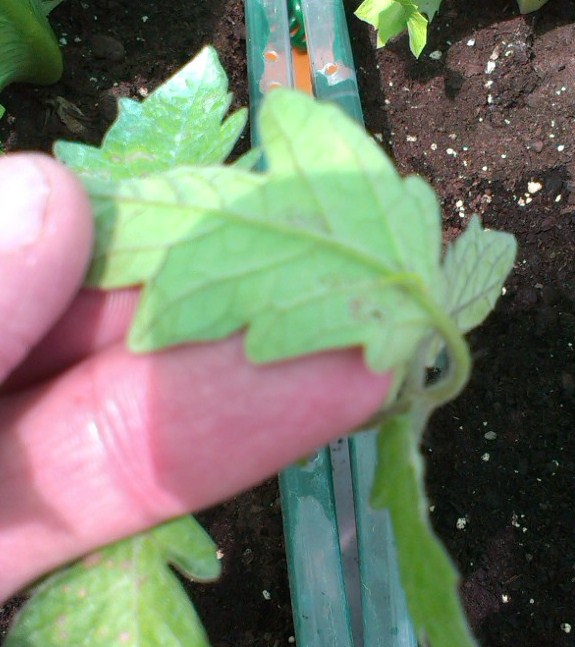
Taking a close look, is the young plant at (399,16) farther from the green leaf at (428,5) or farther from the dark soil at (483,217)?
the dark soil at (483,217)

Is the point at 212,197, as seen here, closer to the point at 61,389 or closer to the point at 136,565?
the point at 61,389

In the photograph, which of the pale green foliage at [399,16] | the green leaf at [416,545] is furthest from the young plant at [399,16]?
the green leaf at [416,545]

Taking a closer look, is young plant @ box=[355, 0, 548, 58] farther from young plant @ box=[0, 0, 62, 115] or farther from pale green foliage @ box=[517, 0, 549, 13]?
young plant @ box=[0, 0, 62, 115]

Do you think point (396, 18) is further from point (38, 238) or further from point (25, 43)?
point (38, 238)

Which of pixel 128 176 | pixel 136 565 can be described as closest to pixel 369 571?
pixel 136 565

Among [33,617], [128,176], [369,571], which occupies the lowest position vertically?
[369,571]

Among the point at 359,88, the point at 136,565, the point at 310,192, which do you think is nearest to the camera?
the point at 310,192
